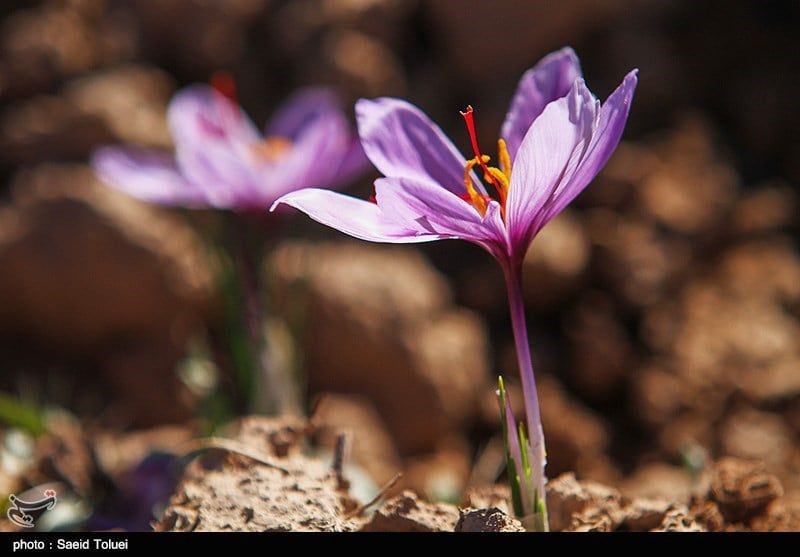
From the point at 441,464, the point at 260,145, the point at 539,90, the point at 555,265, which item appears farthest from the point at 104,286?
the point at 539,90

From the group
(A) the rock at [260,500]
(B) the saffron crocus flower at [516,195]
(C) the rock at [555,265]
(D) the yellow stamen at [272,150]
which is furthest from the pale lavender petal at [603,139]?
(C) the rock at [555,265]

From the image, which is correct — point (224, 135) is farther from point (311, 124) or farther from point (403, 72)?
point (403, 72)

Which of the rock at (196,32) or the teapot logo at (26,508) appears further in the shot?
the rock at (196,32)

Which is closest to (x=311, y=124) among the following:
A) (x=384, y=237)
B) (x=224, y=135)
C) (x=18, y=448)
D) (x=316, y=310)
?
(x=224, y=135)

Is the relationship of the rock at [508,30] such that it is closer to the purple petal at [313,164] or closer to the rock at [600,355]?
the rock at [600,355]

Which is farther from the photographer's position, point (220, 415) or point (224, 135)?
point (224, 135)

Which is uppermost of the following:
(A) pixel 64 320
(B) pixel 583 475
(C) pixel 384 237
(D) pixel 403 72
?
(D) pixel 403 72

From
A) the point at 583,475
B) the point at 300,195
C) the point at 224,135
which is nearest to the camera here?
the point at 300,195

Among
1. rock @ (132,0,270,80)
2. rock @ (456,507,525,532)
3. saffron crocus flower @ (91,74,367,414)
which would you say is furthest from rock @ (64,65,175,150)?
rock @ (456,507,525,532)

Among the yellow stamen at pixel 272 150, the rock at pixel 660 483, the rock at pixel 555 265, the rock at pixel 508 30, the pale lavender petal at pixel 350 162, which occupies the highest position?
the rock at pixel 508 30
